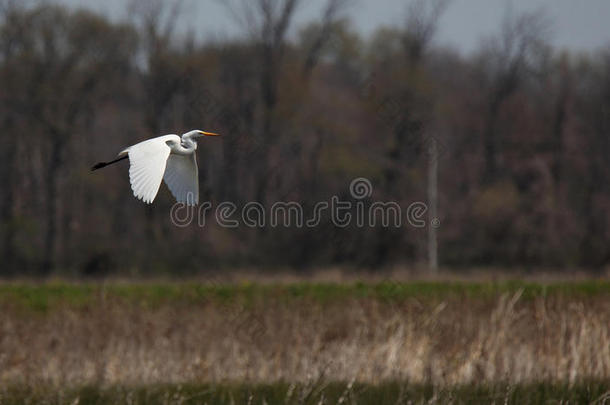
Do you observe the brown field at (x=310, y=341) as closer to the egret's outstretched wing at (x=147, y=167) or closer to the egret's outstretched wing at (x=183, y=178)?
the egret's outstretched wing at (x=183, y=178)

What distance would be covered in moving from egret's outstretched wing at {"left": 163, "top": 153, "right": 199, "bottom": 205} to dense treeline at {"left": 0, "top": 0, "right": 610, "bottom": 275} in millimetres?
14487

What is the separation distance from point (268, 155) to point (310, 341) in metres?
13.6

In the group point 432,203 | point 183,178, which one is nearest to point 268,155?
point 432,203

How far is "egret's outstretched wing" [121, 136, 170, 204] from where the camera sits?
5367mm

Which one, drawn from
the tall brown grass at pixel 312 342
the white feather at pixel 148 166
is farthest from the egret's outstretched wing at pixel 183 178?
the tall brown grass at pixel 312 342

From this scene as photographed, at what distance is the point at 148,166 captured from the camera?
18.7 feet

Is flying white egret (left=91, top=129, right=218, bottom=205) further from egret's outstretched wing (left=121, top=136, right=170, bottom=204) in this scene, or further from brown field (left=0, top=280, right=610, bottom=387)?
brown field (left=0, top=280, right=610, bottom=387)

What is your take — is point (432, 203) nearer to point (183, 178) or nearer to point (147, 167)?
point (183, 178)

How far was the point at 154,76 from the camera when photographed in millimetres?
22203

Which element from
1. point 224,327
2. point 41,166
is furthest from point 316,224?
point 224,327

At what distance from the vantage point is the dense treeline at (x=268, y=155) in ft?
74.8

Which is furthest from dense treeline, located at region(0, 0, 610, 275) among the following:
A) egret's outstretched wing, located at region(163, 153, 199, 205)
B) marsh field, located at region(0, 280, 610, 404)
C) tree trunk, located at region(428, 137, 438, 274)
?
egret's outstretched wing, located at region(163, 153, 199, 205)

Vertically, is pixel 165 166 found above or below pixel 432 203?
below

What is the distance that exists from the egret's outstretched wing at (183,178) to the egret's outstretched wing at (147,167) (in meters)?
0.30
